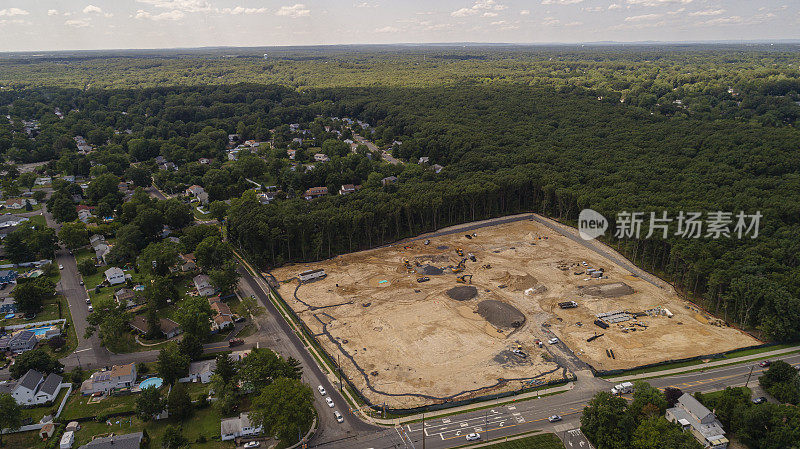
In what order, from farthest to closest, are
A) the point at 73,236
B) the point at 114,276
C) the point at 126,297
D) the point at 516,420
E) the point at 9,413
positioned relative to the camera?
the point at 73,236
the point at 114,276
the point at 126,297
the point at 516,420
the point at 9,413

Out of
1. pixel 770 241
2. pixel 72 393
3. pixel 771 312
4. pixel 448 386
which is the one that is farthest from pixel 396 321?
pixel 770 241

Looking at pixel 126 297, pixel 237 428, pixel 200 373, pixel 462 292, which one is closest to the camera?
pixel 237 428

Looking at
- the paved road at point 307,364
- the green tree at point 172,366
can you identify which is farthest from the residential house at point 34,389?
the paved road at point 307,364

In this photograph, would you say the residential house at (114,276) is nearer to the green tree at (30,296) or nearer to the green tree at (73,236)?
the green tree at (30,296)

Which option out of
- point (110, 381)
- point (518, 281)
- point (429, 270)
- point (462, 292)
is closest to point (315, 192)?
point (429, 270)

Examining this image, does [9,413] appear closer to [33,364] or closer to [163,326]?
[33,364]

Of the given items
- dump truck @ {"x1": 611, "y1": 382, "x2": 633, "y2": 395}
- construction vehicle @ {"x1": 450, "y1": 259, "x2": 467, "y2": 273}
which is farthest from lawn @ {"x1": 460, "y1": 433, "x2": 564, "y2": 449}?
construction vehicle @ {"x1": 450, "y1": 259, "x2": 467, "y2": 273}
